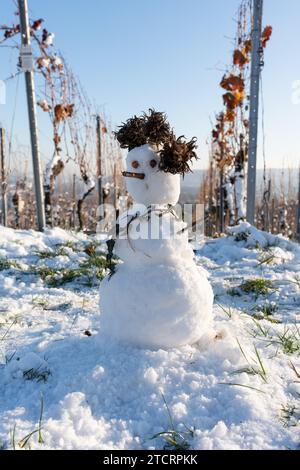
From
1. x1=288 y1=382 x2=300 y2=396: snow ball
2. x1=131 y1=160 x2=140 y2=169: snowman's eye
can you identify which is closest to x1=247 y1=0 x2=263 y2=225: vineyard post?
x1=131 y1=160 x2=140 y2=169: snowman's eye

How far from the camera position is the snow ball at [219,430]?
1.27m

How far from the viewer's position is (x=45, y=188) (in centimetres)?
749

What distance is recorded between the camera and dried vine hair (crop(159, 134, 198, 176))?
5.83 ft

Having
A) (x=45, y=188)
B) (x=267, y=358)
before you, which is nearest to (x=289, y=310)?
(x=267, y=358)

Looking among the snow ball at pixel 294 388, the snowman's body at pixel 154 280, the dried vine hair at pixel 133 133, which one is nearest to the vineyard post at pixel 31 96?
the dried vine hair at pixel 133 133

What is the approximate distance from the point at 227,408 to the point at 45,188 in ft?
22.4

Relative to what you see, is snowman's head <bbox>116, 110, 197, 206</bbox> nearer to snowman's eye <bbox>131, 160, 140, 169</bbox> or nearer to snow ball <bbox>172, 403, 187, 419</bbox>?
snowman's eye <bbox>131, 160, 140, 169</bbox>

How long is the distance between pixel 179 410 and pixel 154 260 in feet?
2.34

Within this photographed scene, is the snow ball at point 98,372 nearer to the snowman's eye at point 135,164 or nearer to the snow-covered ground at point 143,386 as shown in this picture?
the snow-covered ground at point 143,386

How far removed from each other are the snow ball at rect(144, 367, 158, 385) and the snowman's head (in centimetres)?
86

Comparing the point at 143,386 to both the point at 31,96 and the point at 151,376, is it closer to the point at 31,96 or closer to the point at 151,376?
the point at 151,376

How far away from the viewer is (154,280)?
1.73 m

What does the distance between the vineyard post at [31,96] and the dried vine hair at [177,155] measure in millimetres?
4332
